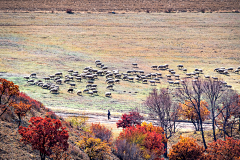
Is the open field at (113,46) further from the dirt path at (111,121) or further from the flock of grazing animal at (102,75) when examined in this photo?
the dirt path at (111,121)

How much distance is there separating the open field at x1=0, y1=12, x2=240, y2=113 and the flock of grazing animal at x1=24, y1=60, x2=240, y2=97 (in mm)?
1547

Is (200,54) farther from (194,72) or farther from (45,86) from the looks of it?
(45,86)

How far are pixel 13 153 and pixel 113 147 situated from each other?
11692 millimetres

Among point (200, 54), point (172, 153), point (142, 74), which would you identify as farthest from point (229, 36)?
point (172, 153)

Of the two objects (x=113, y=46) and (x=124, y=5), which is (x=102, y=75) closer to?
(x=113, y=46)

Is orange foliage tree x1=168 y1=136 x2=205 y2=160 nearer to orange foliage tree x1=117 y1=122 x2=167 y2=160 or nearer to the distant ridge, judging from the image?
orange foliage tree x1=117 y1=122 x2=167 y2=160

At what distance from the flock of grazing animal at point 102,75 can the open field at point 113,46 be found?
155 centimetres

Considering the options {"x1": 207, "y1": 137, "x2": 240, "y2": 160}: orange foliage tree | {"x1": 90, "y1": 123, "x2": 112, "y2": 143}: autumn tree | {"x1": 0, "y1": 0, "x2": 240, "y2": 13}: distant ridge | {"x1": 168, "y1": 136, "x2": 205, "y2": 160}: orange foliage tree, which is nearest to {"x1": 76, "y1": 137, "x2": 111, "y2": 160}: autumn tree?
{"x1": 90, "y1": 123, "x2": 112, "y2": 143}: autumn tree

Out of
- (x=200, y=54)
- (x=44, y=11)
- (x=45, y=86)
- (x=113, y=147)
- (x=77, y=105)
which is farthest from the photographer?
(x=44, y=11)

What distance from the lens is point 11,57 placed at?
3226 inches

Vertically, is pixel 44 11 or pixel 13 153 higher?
pixel 44 11

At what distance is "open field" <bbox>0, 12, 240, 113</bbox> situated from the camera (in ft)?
198

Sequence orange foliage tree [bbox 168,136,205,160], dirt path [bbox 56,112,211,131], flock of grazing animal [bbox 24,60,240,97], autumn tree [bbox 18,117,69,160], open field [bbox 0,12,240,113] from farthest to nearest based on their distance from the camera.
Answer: flock of grazing animal [bbox 24,60,240,97], open field [bbox 0,12,240,113], dirt path [bbox 56,112,211,131], orange foliage tree [bbox 168,136,205,160], autumn tree [bbox 18,117,69,160]

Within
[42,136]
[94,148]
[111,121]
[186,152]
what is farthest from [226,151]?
[111,121]
